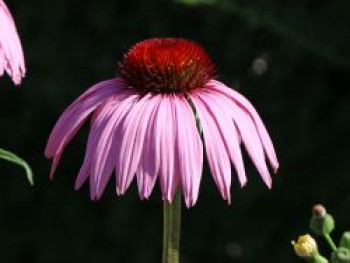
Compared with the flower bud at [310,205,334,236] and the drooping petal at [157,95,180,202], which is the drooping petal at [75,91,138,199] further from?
the flower bud at [310,205,334,236]

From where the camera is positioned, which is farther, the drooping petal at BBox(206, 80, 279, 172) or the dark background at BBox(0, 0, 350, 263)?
the dark background at BBox(0, 0, 350, 263)

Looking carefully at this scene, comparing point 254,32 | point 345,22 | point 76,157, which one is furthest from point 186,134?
point 76,157

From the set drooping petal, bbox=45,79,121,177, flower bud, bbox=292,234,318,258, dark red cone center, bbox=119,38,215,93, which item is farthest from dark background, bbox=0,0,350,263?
flower bud, bbox=292,234,318,258

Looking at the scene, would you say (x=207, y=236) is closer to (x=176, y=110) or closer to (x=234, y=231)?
(x=234, y=231)

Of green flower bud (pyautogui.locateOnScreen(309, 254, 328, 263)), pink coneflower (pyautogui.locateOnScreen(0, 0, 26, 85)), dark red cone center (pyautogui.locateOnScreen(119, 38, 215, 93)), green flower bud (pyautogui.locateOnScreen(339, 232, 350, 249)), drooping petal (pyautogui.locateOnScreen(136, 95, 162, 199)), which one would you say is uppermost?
pink coneflower (pyautogui.locateOnScreen(0, 0, 26, 85))

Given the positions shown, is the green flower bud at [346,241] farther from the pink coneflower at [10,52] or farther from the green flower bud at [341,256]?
the pink coneflower at [10,52]

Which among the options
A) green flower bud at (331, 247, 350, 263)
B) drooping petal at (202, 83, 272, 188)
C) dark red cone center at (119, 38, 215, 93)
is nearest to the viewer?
green flower bud at (331, 247, 350, 263)

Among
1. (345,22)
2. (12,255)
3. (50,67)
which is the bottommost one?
(12,255)

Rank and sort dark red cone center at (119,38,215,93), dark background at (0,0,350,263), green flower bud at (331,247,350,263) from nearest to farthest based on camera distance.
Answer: green flower bud at (331,247,350,263) → dark red cone center at (119,38,215,93) → dark background at (0,0,350,263)
